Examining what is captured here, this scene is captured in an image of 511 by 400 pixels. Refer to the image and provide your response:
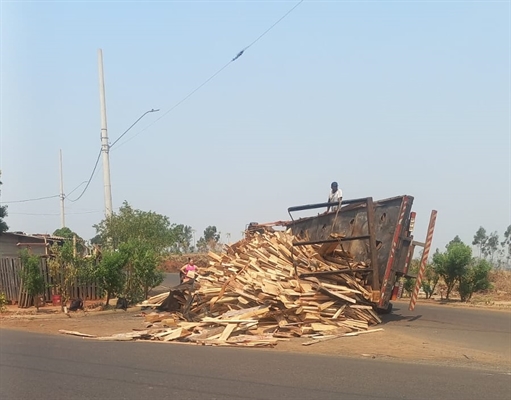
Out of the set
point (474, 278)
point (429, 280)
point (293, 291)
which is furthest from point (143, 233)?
point (293, 291)

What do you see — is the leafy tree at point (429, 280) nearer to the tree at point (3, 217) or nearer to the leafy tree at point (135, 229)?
the leafy tree at point (135, 229)

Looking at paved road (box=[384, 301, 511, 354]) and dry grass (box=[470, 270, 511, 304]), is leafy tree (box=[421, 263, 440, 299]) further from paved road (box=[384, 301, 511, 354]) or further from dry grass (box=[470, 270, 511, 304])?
paved road (box=[384, 301, 511, 354])

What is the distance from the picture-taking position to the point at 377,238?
1403 cm

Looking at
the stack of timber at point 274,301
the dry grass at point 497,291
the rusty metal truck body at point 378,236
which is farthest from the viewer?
the dry grass at point 497,291

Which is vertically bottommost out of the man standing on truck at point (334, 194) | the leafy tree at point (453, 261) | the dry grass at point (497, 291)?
the dry grass at point (497, 291)

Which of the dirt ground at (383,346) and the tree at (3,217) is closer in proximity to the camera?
the dirt ground at (383,346)

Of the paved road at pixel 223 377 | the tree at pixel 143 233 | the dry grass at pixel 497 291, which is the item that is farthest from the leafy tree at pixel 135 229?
the paved road at pixel 223 377

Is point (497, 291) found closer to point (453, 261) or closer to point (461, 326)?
point (453, 261)

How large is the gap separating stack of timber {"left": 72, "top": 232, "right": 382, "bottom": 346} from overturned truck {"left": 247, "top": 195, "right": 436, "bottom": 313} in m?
0.22

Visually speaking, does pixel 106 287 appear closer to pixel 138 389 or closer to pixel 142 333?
pixel 142 333

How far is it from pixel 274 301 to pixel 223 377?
16.9 ft

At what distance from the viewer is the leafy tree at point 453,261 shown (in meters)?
22.7

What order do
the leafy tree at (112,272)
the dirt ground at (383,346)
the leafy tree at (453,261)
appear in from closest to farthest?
1. the dirt ground at (383,346)
2. the leafy tree at (112,272)
3. the leafy tree at (453,261)

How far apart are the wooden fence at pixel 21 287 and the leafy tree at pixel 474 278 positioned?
573 inches
